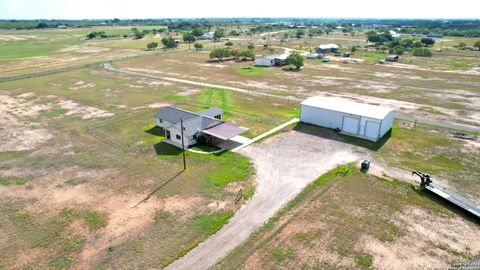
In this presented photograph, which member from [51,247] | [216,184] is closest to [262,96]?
[216,184]

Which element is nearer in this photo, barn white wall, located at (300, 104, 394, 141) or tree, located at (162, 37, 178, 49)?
barn white wall, located at (300, 104, 394, 141)

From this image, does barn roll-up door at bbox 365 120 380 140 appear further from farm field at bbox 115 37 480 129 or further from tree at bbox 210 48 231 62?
tree at bbox 210 48 231 62

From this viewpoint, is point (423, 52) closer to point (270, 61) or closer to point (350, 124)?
point (270, 61)

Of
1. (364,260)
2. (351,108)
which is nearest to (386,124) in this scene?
(351,108)

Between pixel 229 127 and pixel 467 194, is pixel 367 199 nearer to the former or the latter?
pixel 467 194

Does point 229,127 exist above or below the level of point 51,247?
above

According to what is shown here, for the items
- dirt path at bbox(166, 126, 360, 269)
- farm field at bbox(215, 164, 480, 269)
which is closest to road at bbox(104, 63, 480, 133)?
dirt path at bbox(166, 126, 360, 269)

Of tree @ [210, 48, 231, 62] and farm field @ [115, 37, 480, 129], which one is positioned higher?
tree @ [210, 48, 231, 62]
